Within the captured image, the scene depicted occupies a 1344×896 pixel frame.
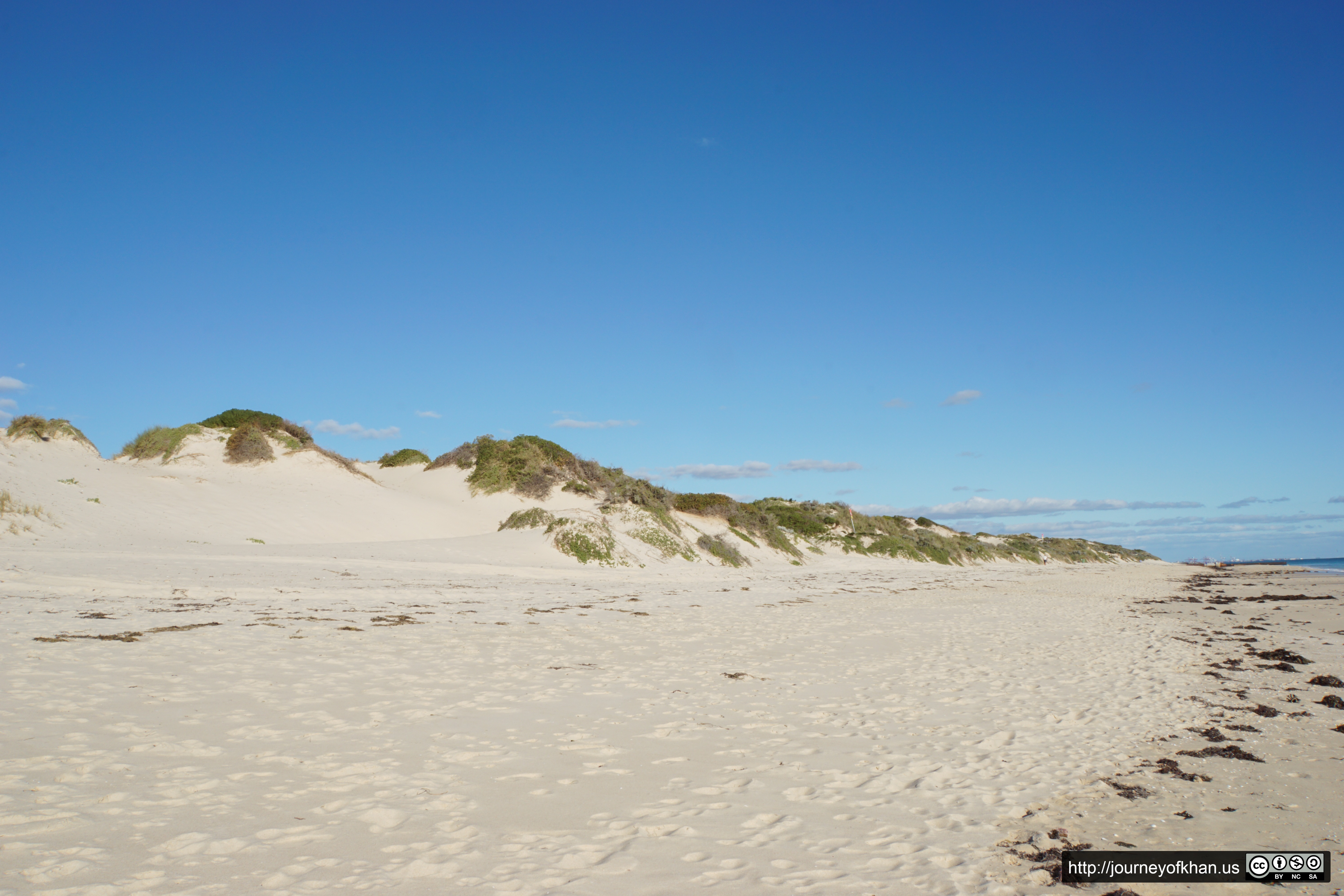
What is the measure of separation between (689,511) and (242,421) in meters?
23.5

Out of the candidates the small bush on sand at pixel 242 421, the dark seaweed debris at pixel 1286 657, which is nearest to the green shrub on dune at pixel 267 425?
the small bush on sand at pixel 242 421

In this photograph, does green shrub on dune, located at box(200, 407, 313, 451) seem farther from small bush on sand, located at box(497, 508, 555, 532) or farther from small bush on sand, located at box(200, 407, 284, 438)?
small bush on sand, located at box(497, 508, 555, 532)

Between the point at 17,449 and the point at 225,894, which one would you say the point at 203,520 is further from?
the point at 225,894

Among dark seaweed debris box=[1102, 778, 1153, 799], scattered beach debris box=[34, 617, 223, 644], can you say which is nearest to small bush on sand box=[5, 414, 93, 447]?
scattered beach debris box=[34, 617, 223, 644]

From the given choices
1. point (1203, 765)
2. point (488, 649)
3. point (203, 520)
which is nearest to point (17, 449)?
point (203, 520)

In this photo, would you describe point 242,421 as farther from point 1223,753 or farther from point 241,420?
point 1223,753

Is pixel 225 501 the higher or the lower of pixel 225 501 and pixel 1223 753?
the higher

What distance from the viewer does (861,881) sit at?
3859 millimetres

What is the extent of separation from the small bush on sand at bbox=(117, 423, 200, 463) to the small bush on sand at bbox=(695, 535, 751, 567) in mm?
25149

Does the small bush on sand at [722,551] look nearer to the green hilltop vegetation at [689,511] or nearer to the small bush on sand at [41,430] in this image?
the green hilltop vegetation at [689,511]

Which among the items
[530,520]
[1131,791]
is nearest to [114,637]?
[1131,791]

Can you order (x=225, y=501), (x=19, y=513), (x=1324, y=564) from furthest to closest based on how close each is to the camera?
(x=1324, y=564)
(x=225, y=501)
(x=19, y=513)

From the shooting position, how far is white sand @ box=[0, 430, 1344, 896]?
399cm

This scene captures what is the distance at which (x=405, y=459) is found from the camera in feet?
153
